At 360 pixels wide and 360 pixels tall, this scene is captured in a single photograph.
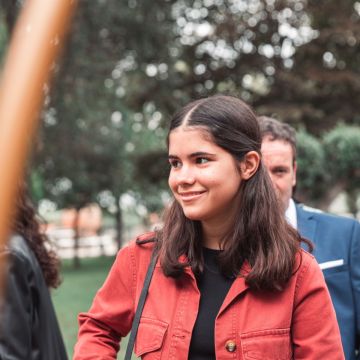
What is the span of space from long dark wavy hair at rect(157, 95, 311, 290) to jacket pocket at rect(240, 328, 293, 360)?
0.45ft

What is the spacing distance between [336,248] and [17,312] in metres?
1.45

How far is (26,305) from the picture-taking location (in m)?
2.39

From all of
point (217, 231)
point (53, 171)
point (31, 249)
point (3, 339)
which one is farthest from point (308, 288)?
point (53, 171)

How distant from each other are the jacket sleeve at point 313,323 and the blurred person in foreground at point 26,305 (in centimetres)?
96

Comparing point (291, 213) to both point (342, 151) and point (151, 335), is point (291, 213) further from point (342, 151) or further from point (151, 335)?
point (342, 151)

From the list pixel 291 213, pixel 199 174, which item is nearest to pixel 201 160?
pixel 199 174

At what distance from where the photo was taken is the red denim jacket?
1.83 metres

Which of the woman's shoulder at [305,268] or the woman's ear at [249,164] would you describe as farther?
the woman's ear at [249,164]

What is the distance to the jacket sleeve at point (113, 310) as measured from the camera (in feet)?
6.55

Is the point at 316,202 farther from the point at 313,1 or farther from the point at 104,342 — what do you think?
the point at 104,342

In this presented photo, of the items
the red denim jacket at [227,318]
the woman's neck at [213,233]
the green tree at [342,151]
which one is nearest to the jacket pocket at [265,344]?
the red denim jacket at [227,318]

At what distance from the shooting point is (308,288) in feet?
6.19

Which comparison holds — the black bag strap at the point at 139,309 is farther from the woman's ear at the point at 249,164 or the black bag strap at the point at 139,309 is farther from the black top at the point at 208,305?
the woman's ear at the point at 249,164

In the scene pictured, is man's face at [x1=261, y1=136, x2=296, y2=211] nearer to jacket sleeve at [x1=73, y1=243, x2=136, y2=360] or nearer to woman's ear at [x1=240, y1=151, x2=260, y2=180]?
woman's ear at [x1=240, y1=151, x2=260, y2=180]
